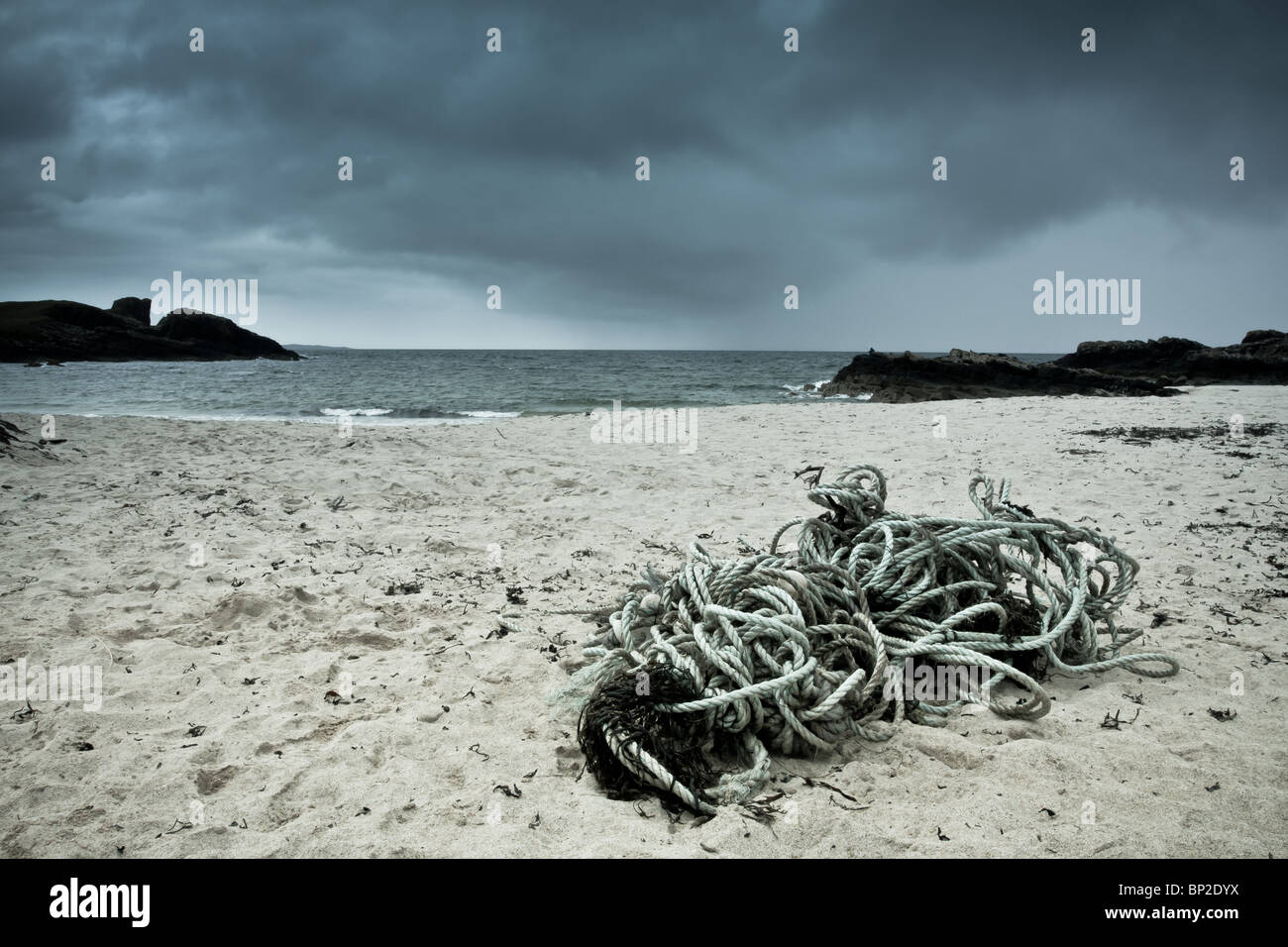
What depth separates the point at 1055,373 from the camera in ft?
65.9

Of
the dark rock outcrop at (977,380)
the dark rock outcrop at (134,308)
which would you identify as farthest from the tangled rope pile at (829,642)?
the dark rock outcrop at (134,308)

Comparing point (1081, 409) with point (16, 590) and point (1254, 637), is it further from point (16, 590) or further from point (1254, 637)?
point (16, 590)

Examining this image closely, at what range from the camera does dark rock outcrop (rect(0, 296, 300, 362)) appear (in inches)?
1816

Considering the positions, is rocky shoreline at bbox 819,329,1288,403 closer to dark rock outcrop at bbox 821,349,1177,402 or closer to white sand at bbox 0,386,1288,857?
dark rock outcrop at bbox 821,349,1177,402

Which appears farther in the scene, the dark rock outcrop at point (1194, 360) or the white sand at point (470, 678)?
the dark rock outcrop at point (1194, 360)

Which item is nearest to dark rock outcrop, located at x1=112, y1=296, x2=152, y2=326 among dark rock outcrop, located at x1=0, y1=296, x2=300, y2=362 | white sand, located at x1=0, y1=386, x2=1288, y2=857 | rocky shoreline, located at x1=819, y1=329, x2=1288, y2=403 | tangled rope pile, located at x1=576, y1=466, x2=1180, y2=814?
dark rock outcrop, located at x1=0, y1=296, x2=300, y2=362

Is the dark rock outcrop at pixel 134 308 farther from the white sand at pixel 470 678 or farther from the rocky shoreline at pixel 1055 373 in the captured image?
the white sand at pixel 470 678

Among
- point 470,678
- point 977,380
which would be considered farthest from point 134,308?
point 470,678

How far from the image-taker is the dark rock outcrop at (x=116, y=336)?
151 feet

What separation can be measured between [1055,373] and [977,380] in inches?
87.2

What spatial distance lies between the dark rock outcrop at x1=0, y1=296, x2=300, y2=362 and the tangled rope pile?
55.7 metres

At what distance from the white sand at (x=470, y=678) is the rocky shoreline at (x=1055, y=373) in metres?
14.0

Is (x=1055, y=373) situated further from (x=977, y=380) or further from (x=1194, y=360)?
(x=1194, y=360)
